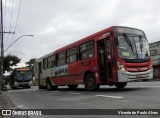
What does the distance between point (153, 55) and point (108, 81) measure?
3456 centimetres

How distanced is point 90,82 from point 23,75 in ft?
78.8

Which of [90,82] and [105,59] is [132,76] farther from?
[90,82]

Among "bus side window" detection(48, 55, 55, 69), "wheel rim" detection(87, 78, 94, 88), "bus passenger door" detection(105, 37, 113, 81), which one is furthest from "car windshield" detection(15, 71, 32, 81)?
"bus passenger door" detection(105, 37, 113, 81)

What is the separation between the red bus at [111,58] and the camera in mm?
12841

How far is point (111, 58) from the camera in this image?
13102mm

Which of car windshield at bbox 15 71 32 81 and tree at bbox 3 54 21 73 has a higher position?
tree at bbox 3 54 21 73

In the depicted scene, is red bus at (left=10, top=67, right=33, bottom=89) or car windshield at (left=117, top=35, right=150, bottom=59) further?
red bus at (left=10, top=67, right=33, bottom=89)

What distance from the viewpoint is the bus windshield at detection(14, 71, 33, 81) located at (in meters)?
37.3

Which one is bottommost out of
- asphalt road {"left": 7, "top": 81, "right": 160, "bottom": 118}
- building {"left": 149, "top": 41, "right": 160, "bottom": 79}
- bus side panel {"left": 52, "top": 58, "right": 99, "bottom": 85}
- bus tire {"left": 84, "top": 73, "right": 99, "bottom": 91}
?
asphalt road {"left": 7, "top": 81, "right": 160, "bottom": 118}

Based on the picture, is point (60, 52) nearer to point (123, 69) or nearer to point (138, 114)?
point (123, 69)

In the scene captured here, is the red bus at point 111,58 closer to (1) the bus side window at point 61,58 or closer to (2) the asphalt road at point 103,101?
(2) the asphalt road at point 103,101

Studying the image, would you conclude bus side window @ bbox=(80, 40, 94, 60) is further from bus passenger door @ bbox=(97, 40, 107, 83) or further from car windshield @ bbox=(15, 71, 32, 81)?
car windshield @ bbox=(15, 71, 32, 81)

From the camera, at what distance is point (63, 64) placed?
18.7 m

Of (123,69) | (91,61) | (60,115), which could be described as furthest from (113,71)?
(60,115)
